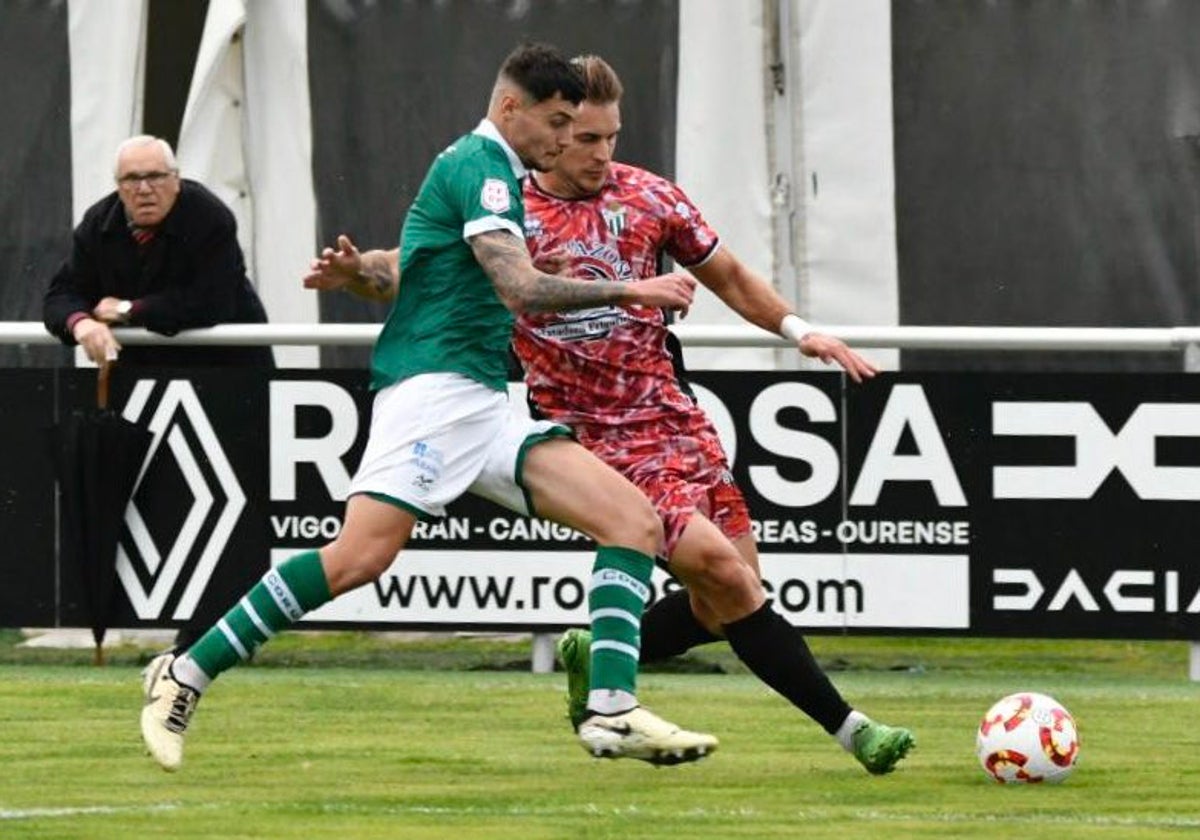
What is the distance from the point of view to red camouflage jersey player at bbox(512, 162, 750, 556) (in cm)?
911

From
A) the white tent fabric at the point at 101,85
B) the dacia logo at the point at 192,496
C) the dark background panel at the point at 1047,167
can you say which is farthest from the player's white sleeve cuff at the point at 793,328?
the white tent fabric at the point at 101,85

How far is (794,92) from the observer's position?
44.2 ft

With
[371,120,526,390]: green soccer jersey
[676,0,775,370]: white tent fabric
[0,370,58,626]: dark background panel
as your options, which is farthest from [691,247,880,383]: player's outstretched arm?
[676,0,775,370]: white tent fabric

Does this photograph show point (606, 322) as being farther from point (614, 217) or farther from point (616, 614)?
point (616, 614)

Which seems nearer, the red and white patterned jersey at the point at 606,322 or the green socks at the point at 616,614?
the green socks at the point at 616,614

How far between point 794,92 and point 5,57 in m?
3.48

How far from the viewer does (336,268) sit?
8.84 m

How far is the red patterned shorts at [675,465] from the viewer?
9.02 m

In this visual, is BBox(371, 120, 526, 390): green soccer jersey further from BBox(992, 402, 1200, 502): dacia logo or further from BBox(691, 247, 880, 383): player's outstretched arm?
BBox(992, 402, 1200, 502): dacia logo

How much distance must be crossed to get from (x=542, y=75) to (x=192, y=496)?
3.89 meters

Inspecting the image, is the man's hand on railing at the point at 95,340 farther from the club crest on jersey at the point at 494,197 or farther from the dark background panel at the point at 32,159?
the club crest on jersey at the point at 494,197

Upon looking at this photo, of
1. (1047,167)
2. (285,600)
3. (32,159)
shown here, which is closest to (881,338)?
(1047,167)

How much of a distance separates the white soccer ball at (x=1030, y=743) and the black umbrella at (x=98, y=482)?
4299mm

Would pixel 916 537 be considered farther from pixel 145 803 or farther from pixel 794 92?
pixel 145 803
